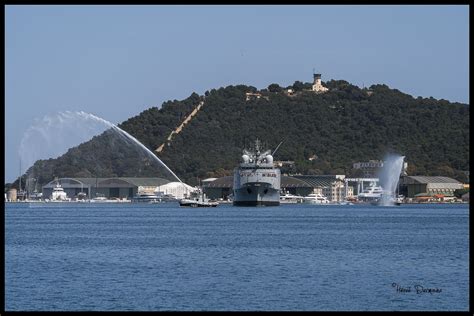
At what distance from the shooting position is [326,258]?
180 ft

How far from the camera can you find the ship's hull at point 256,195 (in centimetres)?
16612

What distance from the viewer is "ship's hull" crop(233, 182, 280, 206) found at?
545 ft

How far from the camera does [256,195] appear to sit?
168375mm

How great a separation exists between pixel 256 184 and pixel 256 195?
3.68 meters

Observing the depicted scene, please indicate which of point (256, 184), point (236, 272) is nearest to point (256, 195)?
point (256, 184)

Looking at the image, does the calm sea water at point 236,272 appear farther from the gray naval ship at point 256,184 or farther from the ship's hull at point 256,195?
the ship's hull at point 256,195

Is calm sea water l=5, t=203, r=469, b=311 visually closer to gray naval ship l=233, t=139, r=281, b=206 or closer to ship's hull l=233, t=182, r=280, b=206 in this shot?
gray naval ship l=233, t=139, r=281, b=206

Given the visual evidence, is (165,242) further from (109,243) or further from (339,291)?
(339,291)

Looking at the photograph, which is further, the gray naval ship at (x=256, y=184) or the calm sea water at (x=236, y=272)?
the gray naval ship at (x=256, y=184)

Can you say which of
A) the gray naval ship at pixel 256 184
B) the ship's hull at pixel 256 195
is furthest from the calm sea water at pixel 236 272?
the ship's hull at pixel 256 195

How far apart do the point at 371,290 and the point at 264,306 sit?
18.6ft

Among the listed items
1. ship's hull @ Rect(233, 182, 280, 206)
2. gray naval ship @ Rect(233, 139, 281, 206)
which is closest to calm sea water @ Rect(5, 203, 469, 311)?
gray naval ship @ Rect(233, 139, 281, 206)

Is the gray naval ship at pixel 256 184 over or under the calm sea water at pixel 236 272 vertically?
over

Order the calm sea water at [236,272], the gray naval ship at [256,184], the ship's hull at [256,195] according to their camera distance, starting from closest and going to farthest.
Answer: the calm sea water at [236,272], the gray naval ship at [256,184], the ship's hull at [256,195]
